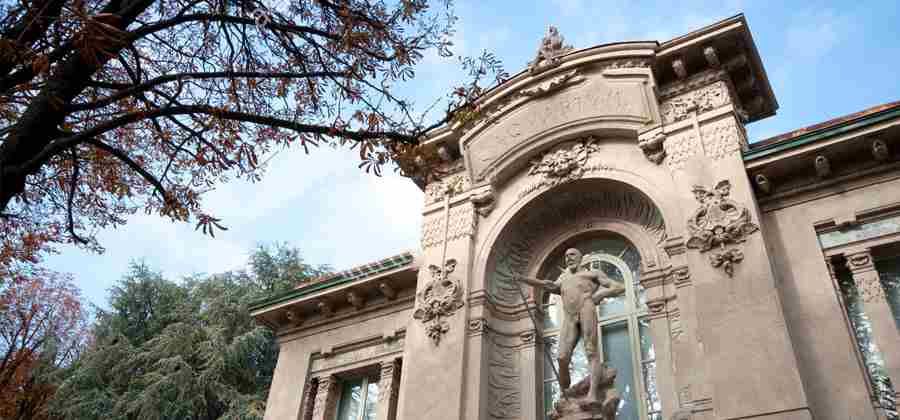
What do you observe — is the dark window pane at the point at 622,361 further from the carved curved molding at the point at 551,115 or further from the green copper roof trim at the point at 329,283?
the green copper roof trim at the point at 329,283

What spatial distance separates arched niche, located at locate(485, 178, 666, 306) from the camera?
37.2 ft

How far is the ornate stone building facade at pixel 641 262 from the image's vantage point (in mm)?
8422

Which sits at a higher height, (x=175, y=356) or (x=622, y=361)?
(x=175, y=356)

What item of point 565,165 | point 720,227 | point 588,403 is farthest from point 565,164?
point 588,403

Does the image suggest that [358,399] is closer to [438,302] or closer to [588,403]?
[438,302]

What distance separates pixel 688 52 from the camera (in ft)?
37.2

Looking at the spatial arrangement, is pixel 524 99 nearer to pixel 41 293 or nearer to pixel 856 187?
pixel 856 187

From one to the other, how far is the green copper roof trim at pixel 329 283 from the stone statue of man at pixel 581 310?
419cm

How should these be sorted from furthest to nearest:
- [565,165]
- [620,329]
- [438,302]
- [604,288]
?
[565,165] < [438,302] < [620,329] < [604,288]

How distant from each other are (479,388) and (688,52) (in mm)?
6698

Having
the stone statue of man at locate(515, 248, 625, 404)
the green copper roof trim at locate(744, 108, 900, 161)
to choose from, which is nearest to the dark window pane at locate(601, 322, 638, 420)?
the stone statue of man at locate(515, 248, 625, 404)

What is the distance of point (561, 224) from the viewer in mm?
12359

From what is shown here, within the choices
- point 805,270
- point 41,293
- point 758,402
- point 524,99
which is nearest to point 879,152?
point 805,270

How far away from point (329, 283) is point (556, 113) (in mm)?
5859
